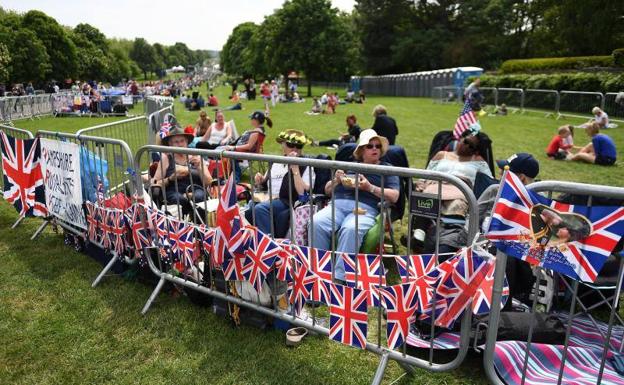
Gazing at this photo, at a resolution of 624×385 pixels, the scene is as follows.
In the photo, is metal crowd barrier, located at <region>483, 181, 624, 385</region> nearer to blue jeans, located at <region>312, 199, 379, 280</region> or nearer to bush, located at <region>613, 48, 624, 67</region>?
blue jeans, located at <region>312, 199, 379, 280</region>

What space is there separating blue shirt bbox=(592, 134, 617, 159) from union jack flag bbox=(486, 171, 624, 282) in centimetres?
956

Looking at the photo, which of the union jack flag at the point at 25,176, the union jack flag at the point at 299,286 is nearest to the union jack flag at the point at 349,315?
the union jack flag at the point at 299,286

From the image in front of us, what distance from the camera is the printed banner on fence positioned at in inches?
191

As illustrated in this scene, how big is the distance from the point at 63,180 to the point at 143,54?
165884mm

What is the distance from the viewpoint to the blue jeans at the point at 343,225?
4.00 meters

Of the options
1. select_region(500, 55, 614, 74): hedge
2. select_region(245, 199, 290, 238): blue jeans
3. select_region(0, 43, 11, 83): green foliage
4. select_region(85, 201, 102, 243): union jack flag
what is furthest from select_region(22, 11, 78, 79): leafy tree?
select_region(245, 199, 290, 238): blue jeans

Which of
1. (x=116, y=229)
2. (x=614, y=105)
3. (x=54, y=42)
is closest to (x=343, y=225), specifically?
(x=116, y=229)

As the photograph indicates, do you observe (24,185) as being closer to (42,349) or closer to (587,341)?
(42,349)

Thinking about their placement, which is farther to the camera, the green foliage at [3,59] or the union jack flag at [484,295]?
the green foliage at [3,59]

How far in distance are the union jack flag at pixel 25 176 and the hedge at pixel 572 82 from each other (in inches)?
880

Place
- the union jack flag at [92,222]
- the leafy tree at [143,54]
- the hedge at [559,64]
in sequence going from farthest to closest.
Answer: the leafy tree at [143,54] → the hedge at [559,64] → the union jack flag at [92,222]

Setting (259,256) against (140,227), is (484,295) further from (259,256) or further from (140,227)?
(140,227)

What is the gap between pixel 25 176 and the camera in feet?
18.5

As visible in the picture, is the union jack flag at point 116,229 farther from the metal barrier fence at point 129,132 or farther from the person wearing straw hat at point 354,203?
the metal barrier fence at point 129,132
